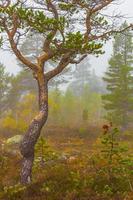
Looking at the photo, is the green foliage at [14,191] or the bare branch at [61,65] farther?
the bare branch at [61,65]

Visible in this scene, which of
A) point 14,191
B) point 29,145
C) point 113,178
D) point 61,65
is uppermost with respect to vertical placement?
point 61,65

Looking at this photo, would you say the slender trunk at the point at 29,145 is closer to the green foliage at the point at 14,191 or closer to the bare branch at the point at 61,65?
the green foliage at the point at 14,191

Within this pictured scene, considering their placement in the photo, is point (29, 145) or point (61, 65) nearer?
point (29, 145)

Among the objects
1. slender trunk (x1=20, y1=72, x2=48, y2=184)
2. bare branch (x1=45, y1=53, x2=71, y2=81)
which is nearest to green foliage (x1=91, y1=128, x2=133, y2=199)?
slender trunk (x1=20, y1=72, x2=48, y2=184)

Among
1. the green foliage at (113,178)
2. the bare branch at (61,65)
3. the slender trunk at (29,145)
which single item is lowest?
the green foliage at (113,178)

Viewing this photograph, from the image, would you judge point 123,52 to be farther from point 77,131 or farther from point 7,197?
point 7,197

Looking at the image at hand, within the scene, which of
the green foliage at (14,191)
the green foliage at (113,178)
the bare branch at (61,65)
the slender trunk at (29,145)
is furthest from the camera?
the bare branch at (61,65)

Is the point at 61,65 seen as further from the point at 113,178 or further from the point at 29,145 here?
the point at 113,178

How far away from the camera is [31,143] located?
538 inches

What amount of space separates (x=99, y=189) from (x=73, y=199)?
1.07 metres

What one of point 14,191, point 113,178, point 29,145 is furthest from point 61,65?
point 14,191

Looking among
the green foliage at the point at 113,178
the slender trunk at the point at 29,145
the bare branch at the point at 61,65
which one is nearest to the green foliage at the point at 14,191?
the slender trunk at the point at 29,145

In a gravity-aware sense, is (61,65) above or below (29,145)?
above

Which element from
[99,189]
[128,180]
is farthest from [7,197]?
[128,180]
